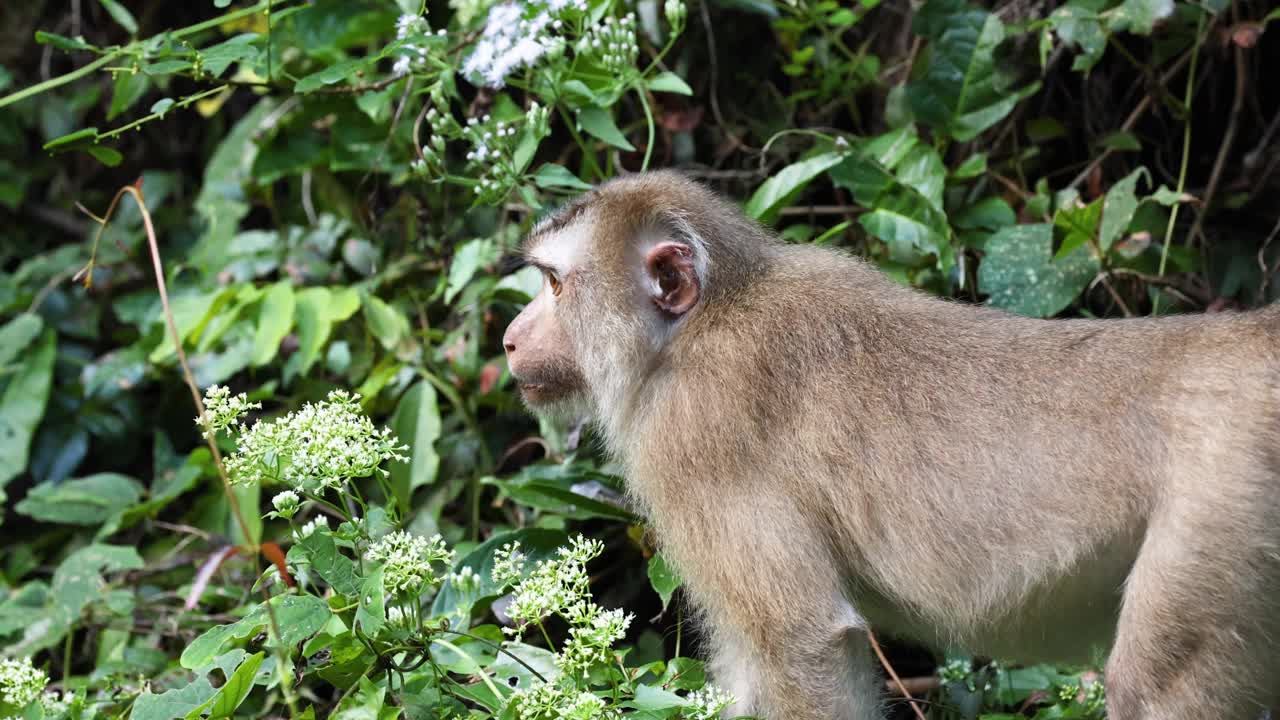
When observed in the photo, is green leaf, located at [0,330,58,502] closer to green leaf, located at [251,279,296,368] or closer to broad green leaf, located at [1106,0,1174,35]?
green leaf, located at [251,279,296,368]

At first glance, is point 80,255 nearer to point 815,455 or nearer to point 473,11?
point 473,11

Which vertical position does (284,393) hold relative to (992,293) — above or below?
below

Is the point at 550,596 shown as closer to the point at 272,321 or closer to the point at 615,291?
the point at 615,291

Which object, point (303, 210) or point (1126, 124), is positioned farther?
point (303, 210)

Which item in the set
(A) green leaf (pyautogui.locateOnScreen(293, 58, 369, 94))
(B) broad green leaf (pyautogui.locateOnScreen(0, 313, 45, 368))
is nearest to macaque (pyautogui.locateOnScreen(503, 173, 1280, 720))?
(A) green leaf (pyautogui.locateOnScreen(293, 58, 369, 94))

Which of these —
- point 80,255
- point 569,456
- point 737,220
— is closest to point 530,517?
point 569,456

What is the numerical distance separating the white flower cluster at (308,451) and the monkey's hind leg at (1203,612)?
1.66m

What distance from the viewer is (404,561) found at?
2.87 metres

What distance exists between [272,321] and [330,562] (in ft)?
7.55

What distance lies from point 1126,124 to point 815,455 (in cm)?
254

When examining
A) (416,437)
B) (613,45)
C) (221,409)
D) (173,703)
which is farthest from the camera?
(416,437)

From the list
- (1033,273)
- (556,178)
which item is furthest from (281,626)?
(1033,273)

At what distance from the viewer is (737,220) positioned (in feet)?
12.1

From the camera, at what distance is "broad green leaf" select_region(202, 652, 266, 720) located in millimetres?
2873
